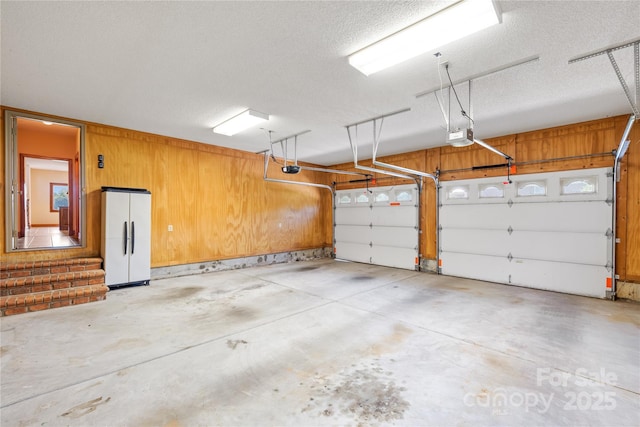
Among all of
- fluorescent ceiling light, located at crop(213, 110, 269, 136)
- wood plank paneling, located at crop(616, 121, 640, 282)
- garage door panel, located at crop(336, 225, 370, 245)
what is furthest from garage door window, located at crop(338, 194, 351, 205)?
wood plank paneling, located at crop(616, 121, 640, 282)

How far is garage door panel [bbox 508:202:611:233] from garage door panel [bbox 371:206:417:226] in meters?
2.07

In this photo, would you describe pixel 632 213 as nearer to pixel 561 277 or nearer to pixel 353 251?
pixel 561 277

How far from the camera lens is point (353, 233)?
8055 mm

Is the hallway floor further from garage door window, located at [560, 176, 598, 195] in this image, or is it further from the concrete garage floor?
garage door window, located at [560, 176, 598, 195]

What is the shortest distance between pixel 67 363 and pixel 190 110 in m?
3.36

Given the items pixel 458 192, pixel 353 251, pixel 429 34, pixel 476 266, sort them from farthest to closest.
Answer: pixel 353 251, pixel 458 192, pixel 476 266, pixel 429 34

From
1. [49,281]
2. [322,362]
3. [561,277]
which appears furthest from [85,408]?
[561,277]

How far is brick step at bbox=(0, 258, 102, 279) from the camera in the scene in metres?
3.90

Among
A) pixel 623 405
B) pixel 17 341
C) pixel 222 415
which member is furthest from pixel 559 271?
pixel 17 341

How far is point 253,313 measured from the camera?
3.70m

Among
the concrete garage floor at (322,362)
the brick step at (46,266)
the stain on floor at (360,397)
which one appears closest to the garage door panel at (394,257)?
the concrete garage floor at (322,362)

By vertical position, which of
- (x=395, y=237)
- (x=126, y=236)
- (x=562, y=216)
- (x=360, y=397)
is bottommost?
(x=360, y=397)

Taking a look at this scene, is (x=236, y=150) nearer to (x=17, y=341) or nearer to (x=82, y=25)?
(x=82, y=25)

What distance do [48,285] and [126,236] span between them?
1.18 m
